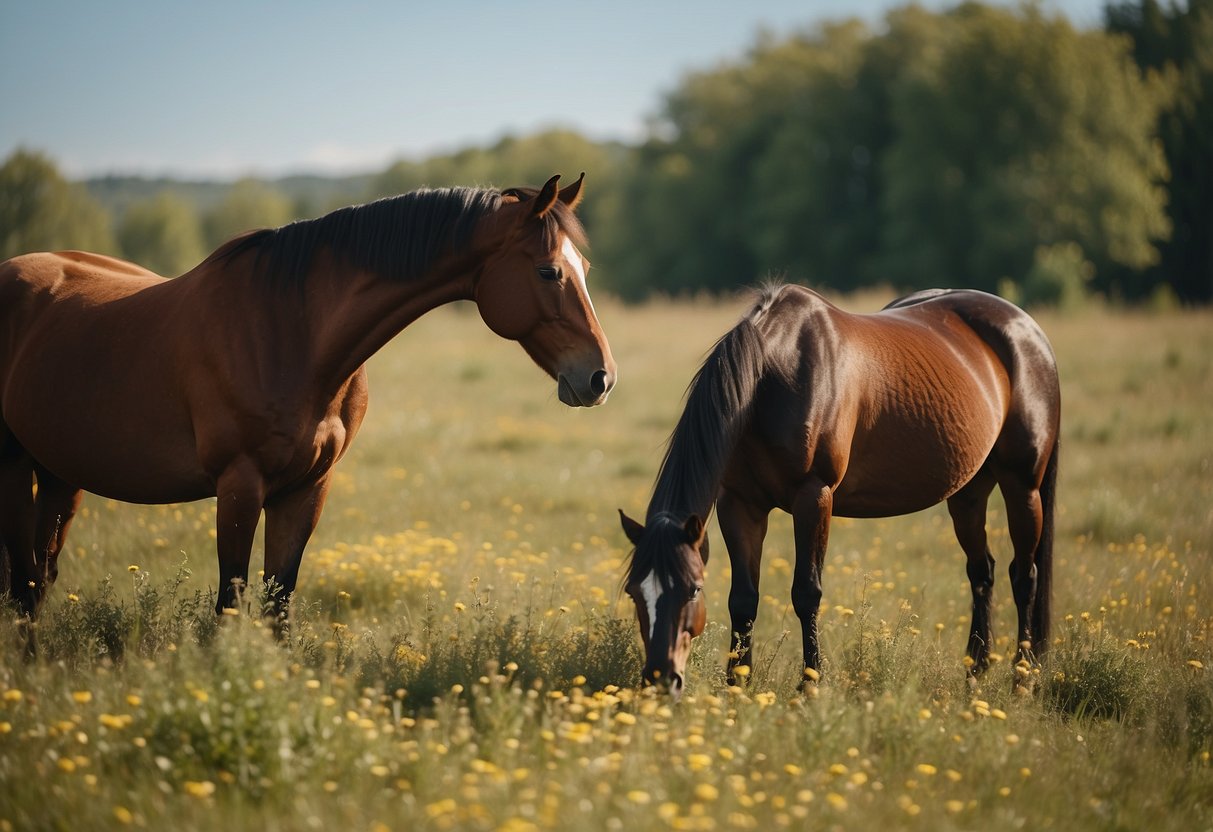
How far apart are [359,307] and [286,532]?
114 centimetres

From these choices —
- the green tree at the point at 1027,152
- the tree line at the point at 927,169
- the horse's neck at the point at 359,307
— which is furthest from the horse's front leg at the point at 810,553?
the green tree at the point at 1027,152

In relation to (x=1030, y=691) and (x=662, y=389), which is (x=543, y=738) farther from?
(x=662, y=389)

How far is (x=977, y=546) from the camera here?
6.11 meters

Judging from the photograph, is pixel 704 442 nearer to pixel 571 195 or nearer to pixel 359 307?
pixel 571 195

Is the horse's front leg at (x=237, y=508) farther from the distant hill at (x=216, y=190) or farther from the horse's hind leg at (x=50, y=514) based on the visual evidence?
the distant hill at (x=216, y=190)

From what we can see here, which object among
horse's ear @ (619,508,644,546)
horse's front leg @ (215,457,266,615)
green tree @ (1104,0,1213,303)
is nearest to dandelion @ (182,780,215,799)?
horse's front leg @ (215,457,266,615)

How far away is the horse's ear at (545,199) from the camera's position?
166 inches

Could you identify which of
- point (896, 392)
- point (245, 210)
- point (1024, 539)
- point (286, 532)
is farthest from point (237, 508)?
point (245, 210)

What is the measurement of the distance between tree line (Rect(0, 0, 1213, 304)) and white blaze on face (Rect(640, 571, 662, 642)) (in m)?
18.6

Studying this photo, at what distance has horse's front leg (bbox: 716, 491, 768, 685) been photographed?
467cm

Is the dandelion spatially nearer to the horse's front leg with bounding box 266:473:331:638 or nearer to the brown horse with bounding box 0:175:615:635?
the brown horse with bounding box 0:175:615:635

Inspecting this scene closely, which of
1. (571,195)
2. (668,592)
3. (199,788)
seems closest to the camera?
(199,788)

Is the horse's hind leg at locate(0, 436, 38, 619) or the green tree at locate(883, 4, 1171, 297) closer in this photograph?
the horse's hind leg at locate(0, 436, 38, 619)

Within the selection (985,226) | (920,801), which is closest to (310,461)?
(920,801)
